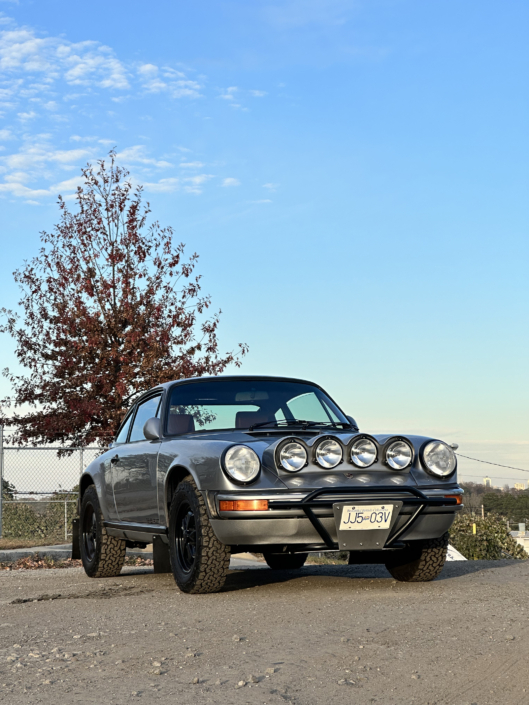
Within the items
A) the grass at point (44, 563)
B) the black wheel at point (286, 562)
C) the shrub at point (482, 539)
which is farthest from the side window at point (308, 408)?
the shrub at point (482, 539)

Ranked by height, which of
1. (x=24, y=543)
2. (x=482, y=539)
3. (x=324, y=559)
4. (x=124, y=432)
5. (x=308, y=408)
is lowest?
Answer: (x=482, y=539)

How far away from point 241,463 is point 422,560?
1.87m

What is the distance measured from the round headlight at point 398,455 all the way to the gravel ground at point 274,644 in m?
0.92

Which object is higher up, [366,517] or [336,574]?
[366,517]

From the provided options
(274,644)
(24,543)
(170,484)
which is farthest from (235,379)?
(24,543)

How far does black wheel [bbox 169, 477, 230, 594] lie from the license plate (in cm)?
90

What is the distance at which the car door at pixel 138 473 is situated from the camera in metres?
7.47

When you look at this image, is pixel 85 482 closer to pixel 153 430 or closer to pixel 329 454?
pixel 153 430

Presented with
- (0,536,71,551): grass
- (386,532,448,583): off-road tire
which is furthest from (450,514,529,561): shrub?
(386,532,448,583): off-road tire

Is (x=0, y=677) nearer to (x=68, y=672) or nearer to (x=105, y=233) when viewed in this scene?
(x=68, y=672)

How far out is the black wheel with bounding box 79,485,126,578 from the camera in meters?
8.55

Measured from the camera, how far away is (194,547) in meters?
6.66

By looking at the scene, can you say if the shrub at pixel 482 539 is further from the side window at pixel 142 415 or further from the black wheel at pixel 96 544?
the side window at pixel 142 415

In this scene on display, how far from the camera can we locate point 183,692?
371 centimetres
